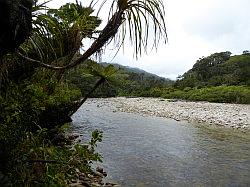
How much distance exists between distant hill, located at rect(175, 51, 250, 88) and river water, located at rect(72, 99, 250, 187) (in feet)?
108

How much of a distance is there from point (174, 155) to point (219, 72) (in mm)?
49462

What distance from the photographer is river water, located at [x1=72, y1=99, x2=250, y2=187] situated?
926 centimetres

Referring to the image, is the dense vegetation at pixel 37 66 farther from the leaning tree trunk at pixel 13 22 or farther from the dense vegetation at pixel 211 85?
the dense vegetation at pixel 211 85

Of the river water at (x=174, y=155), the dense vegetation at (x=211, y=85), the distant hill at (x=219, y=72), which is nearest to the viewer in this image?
the river water at (x=174, y=155)

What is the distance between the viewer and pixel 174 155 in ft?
40.7

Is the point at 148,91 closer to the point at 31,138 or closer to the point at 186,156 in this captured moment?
the point at 186,156

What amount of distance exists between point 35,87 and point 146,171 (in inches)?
225

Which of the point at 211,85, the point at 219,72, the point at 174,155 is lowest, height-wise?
the point at 174,155

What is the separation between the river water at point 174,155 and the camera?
9.26 m

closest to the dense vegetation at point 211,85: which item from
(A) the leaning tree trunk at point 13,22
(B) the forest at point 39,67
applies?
(B) the forest at point 39,67

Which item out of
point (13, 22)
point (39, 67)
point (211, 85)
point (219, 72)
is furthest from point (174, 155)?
point (219, 72)

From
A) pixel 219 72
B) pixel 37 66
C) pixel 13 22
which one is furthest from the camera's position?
pixel 219 72

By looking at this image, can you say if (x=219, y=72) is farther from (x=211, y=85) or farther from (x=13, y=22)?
(x=13, y=22)

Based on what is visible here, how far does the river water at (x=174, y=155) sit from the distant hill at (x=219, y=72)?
32.9m
